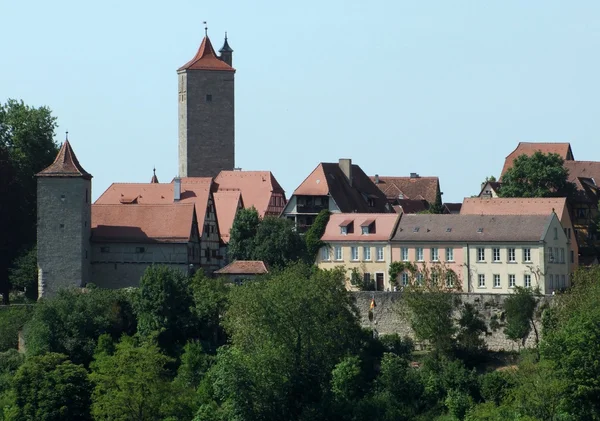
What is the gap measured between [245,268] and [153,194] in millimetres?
8896

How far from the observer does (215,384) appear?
8206 cm

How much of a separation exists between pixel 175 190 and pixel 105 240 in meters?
7.17

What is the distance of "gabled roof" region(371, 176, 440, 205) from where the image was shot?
113688 mm

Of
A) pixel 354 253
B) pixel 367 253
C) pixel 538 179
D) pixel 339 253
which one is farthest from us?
pixel 538 179

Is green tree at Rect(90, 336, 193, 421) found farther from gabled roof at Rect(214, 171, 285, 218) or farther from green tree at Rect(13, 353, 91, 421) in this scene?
gabled roof at Rect(214, 171, 285, 218)

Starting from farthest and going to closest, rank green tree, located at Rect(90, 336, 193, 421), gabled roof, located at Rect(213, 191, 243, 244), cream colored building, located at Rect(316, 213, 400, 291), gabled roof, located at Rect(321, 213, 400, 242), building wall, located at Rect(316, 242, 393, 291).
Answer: gabled roof, located at Rect(213, 191, 243, 244) < gabled roof, located at Rect(321, 213, 400, 242) < cream colored building, located at Rect(316, 213, 400, 291) < building wall, located at Rect(316, 242, 393, 291) < green tree, located at Rect(90, 336, 193, 421)

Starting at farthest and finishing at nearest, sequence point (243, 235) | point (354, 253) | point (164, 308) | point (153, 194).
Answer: point (153, 194)
point (243, 235)
point (354, 253)
point (164, 308)

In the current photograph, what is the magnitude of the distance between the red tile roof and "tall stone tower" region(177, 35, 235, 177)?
70.3 feet

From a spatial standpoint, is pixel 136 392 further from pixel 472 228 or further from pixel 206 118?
pixel 206 118

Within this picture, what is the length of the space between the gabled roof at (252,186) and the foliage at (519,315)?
20.6 meters

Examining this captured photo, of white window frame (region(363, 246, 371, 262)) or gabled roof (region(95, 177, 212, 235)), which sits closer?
white window frame (region(363, 246, 371, 262))

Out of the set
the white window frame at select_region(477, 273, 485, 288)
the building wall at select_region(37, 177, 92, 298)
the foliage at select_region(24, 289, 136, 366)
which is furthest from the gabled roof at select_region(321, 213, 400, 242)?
the foliage at select_region(24, 289, 136, 366)

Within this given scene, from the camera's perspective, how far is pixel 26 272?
9344cm

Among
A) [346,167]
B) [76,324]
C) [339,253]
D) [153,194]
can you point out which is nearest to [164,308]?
[76,324]
